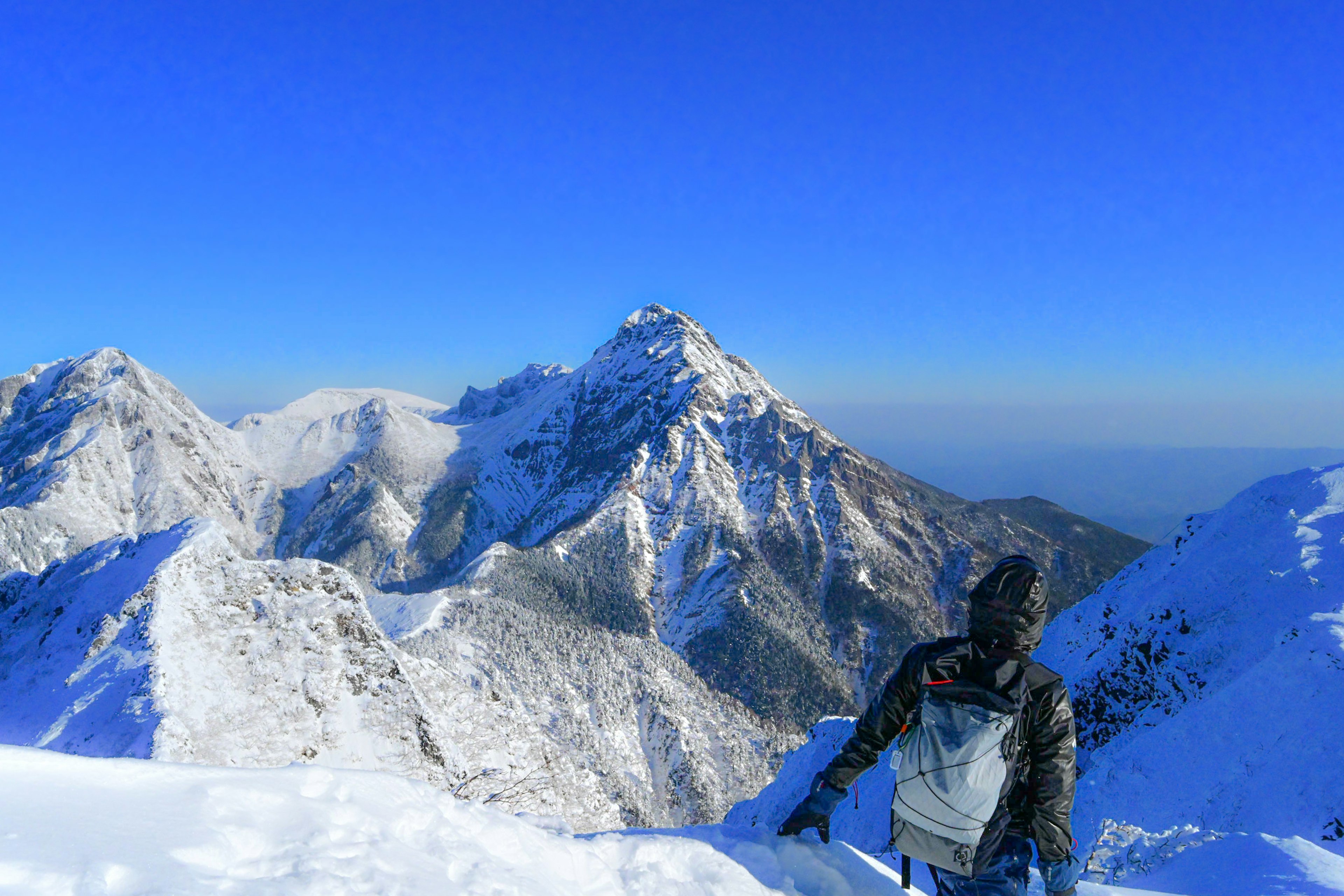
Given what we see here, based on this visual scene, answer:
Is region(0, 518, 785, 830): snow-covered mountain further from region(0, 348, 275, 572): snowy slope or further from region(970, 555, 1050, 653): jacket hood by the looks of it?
region(0, 348, 275, 572): snowy slope

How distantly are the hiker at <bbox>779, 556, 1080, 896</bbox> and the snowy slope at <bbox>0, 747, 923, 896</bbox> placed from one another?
1224mm

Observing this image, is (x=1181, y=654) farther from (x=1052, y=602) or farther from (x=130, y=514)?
(x=130, y=514)

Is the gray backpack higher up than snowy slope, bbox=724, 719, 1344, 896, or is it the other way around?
the gray backpack

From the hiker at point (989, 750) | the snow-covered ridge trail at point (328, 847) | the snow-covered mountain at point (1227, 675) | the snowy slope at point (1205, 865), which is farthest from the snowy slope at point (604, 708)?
the hiker at point (989, 750)

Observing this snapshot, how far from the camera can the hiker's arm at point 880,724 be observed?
20.9 feet

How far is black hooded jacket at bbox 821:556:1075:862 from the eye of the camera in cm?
602

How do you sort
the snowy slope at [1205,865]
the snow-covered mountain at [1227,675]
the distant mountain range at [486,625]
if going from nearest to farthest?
the snowy slope at [1205,865], the snow-covered mountain at [1227,675], the distant mountain range at [486,625]

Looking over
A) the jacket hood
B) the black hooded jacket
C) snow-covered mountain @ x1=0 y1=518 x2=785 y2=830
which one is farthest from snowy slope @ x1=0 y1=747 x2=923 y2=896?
snow-covered mountain @ x1=0 y1=518 x2=785 y2=830

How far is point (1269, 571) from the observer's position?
77.7 ft

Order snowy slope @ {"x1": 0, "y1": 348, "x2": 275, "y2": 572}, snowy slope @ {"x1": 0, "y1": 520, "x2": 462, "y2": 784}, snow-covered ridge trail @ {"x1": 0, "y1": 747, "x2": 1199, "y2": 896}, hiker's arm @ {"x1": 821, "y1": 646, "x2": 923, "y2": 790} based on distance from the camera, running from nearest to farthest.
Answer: snow-covered ridge trail @ {"x1": 0, "y1": 747, "x2": 1199, "y2": 896} < hiker's arm @ {"x1": 821, "y1": 646, "x2": 923, "y2": 790} < snowy slope @ {"x1": 0, "y1": 520, "x2": 462, "y2": 784} < snowy slope @ {"x1": 0, "y1": 348, "x2": 275, "y2": 572}

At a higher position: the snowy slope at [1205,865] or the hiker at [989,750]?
the hiker at [989,750]

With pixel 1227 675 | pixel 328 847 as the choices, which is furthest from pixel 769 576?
pixel 328 847

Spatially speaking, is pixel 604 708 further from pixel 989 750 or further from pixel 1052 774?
pixel 989 750

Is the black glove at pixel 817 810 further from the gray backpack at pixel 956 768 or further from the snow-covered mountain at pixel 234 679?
the snow-covered mountain at pixel 234 679
